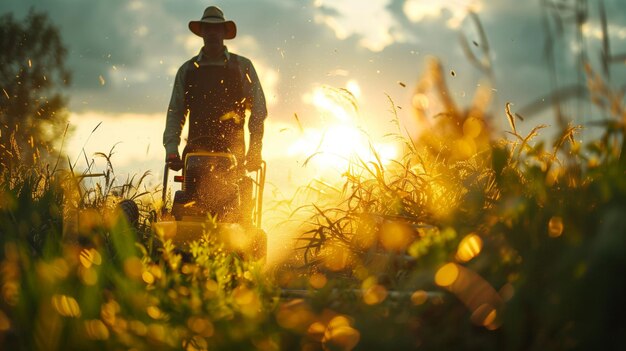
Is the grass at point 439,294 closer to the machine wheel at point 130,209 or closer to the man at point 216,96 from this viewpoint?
the machine wheel at point 130,209

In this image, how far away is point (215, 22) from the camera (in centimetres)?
734

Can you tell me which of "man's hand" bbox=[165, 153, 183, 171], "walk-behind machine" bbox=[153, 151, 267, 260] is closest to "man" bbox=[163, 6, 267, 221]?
"man's hand" bbox=[165, 153, 183, 171]

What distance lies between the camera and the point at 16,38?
2922cm

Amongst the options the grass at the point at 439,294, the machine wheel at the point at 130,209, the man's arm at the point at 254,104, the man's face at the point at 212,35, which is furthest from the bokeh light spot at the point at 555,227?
the man's face at the point at 212,35

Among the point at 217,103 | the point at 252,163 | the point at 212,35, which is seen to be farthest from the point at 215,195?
the point at 212,35

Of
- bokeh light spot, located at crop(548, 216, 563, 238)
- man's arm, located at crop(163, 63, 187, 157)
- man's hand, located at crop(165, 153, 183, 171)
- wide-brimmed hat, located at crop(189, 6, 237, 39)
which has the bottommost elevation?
bokeh light spot, located at crop(548, 216, 563, 238)

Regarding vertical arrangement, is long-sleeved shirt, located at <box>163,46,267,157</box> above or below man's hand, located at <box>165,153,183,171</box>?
above

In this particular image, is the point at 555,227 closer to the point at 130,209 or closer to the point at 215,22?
the point at 130,209

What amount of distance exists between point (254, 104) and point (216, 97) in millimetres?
430

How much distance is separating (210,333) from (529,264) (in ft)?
2.07

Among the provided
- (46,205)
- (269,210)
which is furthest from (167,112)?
(269,210)

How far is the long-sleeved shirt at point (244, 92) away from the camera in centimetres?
714

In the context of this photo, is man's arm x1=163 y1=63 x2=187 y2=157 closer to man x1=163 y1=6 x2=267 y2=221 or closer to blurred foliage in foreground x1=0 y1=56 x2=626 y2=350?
man x1=163 y1=6 x2=267 y2=221

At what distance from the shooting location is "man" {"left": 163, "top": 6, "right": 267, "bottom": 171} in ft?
23.4
